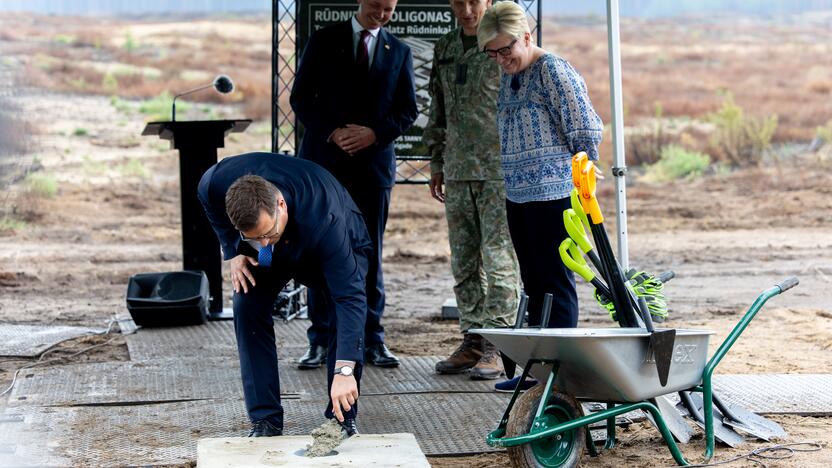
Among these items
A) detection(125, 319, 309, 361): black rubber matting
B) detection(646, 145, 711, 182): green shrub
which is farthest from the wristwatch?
detection(646, 145, 711, 182): green shrub

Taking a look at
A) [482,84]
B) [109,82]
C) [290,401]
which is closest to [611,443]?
[290,401]

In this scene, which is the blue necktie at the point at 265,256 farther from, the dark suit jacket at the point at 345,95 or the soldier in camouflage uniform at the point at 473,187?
the dark suit jacket at the point at 345,95

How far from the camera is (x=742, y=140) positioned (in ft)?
56.5

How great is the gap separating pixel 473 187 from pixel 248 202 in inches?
Answer: 82.7

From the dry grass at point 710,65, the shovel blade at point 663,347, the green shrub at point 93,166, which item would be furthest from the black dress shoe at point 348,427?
the dry grass at point 710,65

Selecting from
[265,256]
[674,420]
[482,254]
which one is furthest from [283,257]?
[482,254]

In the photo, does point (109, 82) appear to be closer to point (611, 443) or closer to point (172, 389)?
point (172, 389)

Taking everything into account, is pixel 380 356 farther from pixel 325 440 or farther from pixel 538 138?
pixel 325 440

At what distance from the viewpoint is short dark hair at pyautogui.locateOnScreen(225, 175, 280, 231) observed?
385cm

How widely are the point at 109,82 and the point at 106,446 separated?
53.9 feet

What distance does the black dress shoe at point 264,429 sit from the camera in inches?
177

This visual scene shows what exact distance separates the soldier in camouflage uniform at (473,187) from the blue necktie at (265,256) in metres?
1.49

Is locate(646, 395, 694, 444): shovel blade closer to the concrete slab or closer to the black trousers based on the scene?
the black trousers

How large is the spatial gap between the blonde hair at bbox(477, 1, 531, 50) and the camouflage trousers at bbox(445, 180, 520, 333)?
1052 mm
